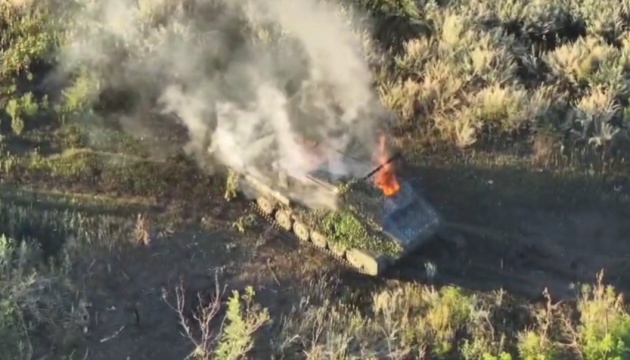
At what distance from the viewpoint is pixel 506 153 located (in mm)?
11695

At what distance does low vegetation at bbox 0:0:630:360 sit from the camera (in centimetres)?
920

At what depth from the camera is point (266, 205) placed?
10.5m

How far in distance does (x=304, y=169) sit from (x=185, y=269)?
1531mm

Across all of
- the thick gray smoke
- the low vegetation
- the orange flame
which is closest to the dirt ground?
the low vegetation

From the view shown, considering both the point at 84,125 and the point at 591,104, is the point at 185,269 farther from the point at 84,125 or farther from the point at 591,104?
the point at 591,104

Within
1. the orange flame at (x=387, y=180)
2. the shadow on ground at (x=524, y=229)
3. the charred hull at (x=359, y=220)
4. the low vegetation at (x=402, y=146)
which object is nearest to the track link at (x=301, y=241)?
the charred hull at (x=359, y=220)

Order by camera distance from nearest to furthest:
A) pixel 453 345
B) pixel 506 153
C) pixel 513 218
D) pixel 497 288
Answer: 1. pixel 453 345
2. pixel 497 288
3. pixel 513 218
4. pixel 506 153

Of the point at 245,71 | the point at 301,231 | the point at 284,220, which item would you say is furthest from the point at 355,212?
the point at 245,71

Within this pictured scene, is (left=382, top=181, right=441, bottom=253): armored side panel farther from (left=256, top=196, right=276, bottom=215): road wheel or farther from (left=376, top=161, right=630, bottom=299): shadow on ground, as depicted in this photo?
(left=256, top=196, right=276, bottom=215): road wheel

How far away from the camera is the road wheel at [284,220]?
33.9 ft

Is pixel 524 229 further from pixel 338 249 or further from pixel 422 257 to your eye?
pixel 338 249

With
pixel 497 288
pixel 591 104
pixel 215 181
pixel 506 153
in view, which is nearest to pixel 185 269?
pixel 215 181

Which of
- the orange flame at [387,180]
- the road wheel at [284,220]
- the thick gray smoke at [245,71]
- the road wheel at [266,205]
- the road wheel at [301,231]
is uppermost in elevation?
the thick gray smoke at [245,71]

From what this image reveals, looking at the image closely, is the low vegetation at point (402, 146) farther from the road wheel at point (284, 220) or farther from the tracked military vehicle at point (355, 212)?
the road wheel at point (284, 220)
